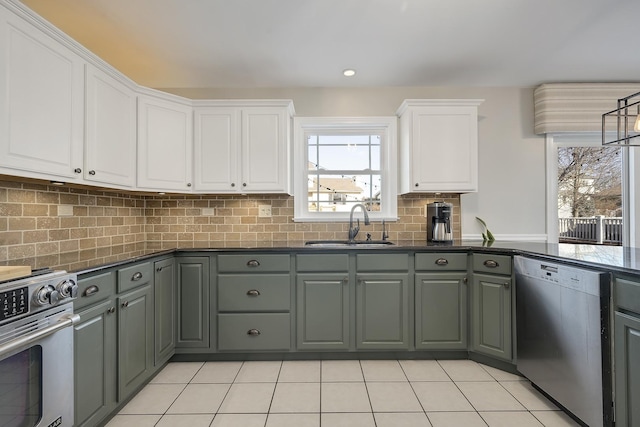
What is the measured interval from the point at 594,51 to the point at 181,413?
13.7ft

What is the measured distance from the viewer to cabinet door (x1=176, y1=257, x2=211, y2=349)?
2.48m

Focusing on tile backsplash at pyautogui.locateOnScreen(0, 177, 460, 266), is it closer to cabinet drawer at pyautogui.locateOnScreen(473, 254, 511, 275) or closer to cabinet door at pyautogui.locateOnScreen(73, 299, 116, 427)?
cabinet drawer at pyautogui.locateOnScreen(473, 254, 511, 275)

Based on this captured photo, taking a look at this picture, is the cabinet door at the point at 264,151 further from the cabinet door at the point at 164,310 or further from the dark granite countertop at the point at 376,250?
the cabinet door at the point at 164,310

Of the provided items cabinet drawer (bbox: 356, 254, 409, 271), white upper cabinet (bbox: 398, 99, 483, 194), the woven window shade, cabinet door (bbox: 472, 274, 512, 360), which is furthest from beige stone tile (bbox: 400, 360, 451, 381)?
the woven window shade

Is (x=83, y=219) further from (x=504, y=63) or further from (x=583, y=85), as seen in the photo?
(x=583, y=85)

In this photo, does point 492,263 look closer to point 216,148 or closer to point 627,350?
point 627,350

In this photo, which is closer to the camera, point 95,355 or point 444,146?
point 95,355

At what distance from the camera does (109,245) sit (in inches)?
103

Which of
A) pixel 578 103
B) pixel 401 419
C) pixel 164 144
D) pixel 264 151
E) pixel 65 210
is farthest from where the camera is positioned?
pixel 578 103

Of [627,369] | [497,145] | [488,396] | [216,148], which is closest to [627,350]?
[627,369]

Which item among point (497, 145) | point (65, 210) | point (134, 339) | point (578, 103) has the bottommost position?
point (134, 339)

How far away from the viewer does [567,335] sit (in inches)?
70.6

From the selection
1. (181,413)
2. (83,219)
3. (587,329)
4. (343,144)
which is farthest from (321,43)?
(181,413)

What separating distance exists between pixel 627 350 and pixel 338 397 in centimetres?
157
